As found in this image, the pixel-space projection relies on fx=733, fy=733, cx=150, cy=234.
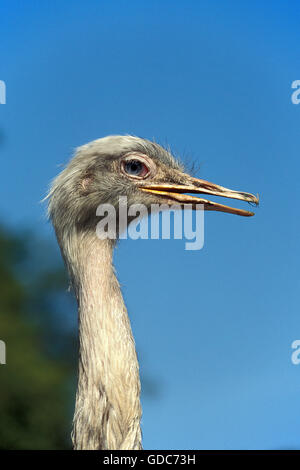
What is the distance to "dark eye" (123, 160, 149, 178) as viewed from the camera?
4191 millimetres

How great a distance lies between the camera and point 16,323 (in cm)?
1191

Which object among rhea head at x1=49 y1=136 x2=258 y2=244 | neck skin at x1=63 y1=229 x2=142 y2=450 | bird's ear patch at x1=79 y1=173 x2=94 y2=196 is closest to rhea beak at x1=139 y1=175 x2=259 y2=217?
rhea head at x1=49 y1=136 x2=258 y2=244

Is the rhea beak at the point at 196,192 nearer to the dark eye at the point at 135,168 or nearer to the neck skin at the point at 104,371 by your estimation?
the dark eye at the point at 135,168

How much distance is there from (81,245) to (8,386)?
7548mm

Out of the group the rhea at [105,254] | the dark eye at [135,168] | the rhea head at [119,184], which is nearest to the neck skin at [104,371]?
the rhea at [105,254]

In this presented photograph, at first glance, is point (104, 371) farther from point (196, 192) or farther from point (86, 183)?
point (196, 192)

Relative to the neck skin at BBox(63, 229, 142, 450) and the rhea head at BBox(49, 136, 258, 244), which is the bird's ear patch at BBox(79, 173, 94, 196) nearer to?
the rhea head at BBox(49, 136, 258, 244)

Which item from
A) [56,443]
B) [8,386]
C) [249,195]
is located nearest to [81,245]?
[249,195]

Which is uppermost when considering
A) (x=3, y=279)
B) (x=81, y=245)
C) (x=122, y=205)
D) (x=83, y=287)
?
(x=3, y=279)

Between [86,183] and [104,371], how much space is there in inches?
41.8
